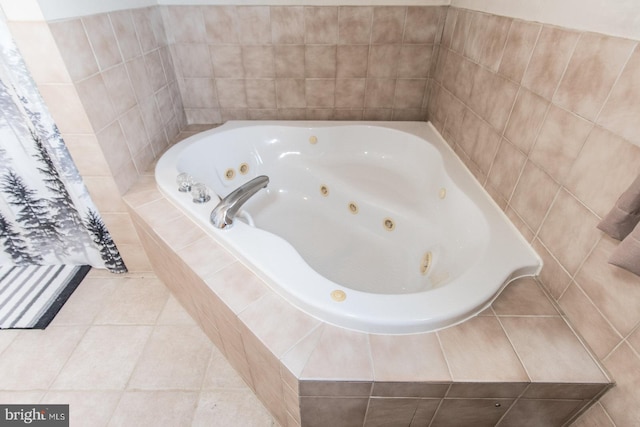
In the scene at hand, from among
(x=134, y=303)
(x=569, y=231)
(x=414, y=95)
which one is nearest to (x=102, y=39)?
(x=134, y=303)

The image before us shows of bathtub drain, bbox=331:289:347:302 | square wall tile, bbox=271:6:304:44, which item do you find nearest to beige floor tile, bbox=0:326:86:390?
bathtub drain, bbox=331:289:347:302

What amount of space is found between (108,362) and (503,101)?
71.4 inches

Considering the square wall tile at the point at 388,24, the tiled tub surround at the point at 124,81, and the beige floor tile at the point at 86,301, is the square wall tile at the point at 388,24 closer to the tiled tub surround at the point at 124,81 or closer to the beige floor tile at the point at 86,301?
the tiled tub surround at the point at 124,81

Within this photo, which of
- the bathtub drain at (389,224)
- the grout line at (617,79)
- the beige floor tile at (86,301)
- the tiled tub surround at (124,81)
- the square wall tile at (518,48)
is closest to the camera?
the grout line at (617,79)

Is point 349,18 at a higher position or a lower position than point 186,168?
higher

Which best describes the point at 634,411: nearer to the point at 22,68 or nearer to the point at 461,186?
the point at 461,186

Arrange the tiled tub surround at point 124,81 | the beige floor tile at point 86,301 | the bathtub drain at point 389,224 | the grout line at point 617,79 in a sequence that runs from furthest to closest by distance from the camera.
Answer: the bathtub drain at point 389,224, the beige floor tile at point 86,301, the tiled tub surround at point 124,81, the grout line at point 617,79

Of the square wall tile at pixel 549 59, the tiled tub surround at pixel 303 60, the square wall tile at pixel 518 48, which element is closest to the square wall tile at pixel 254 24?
the tiled tub surround at pixel 303 60

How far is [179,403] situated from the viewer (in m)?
1.13

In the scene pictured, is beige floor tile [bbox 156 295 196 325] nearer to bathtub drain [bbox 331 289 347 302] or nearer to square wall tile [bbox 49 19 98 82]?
bathtub drain [bbox 331 289 347 302]

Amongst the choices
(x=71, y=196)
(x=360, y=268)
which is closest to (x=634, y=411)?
(x=360, y=268)

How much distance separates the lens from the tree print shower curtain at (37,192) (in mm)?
1116

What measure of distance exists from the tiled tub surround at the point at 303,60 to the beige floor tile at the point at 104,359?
1.26 metres

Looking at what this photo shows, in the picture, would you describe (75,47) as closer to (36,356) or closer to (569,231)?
(36,356)
